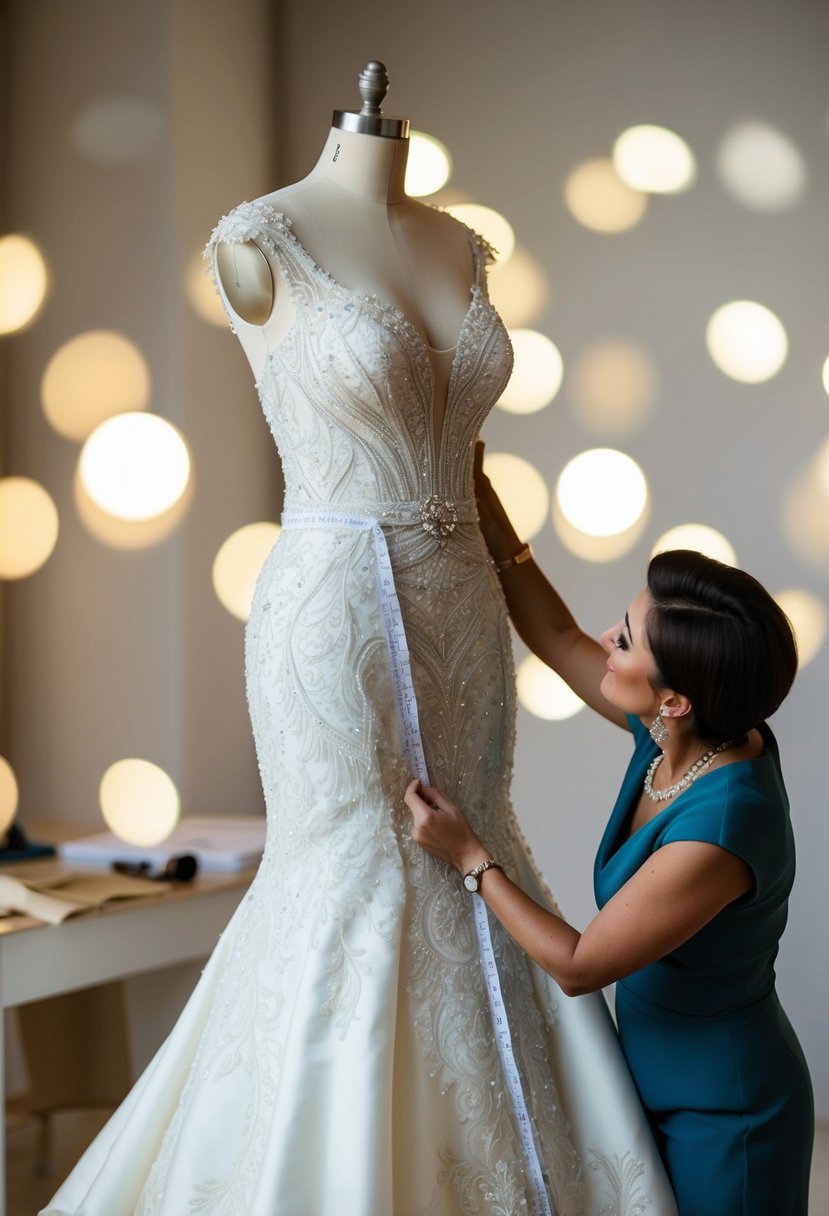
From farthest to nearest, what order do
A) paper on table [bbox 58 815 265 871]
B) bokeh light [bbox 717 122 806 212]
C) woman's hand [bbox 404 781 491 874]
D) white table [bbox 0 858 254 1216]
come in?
bokeh light [bbox 717 122 806 212] < paper on table [bbox 58 815 265 871] < white table [bbox 0 858 254 1216] < woman's hand [bbox 404 781 491 874]

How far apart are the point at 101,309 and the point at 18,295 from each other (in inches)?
9.6

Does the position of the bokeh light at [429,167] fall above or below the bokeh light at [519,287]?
above

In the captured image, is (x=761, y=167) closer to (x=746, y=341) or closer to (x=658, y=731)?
(x=746, y=341)

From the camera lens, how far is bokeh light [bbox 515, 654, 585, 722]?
3.54 m

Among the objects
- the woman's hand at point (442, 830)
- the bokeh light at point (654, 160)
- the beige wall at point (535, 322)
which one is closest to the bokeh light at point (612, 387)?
the beige wall at point (535, 322)

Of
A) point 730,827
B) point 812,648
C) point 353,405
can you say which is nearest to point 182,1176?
point 730,827

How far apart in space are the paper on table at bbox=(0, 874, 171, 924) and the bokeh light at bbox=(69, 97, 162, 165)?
1938 mm

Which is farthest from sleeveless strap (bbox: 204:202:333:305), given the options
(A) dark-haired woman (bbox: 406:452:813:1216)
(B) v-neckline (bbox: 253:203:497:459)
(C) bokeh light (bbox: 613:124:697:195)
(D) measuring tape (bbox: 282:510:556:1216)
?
(C) bokeh light (bbox: 613:124:697:195)

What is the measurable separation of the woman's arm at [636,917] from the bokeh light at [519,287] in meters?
2.27

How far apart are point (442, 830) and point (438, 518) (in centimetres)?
42

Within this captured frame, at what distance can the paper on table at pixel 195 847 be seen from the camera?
2898 mm

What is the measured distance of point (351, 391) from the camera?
1.70 meters

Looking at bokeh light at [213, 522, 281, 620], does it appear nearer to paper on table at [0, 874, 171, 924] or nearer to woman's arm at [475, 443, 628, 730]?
paper on table at [0, 874, 171, 924]

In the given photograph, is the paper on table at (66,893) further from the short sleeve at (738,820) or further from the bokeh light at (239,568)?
the short sleeve at (738,820)
